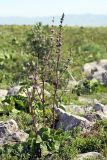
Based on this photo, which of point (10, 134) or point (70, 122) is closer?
point (10, 134)

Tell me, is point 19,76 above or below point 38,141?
below

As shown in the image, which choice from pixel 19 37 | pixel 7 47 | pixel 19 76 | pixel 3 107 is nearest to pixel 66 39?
pixel 19 37

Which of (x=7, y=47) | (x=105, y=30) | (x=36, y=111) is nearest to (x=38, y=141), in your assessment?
(x=36, y=111)

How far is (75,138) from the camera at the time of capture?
11.8 meters

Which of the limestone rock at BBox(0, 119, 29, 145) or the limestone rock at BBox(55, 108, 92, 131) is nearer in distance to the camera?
the limestone rock at BBox(0, 119, 29, 145)

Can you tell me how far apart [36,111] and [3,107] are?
1251 mm

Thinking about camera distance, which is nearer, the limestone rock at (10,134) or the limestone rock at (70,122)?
the limestone rock at (10,134)

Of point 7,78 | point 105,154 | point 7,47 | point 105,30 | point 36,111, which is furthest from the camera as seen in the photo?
point 105,30

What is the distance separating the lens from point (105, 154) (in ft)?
34.5

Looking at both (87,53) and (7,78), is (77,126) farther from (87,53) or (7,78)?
(87,53)

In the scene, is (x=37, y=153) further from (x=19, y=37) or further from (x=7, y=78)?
(x=19, y=37)

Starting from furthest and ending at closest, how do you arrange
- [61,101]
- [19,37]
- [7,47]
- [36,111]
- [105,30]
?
[105,30], [19,37], [7,47], [61,101], [36,111]

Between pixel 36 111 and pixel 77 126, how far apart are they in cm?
225

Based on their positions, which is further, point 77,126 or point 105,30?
point 105,30
